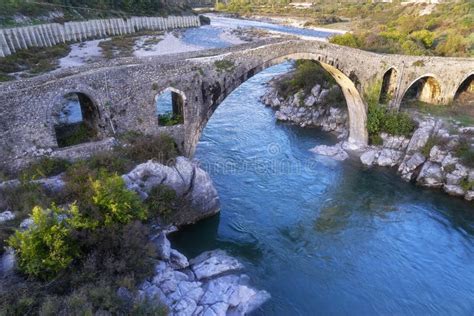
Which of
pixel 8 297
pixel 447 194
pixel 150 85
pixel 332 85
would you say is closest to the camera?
pixel 8 297

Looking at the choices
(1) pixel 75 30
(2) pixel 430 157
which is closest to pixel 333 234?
(2) pixel 430 157

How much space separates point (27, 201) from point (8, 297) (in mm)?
4213

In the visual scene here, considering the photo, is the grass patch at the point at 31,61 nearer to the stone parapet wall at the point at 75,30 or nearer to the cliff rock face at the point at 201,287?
the stone parapet wall at the point at 75,30

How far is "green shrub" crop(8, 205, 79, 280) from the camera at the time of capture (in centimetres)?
1020

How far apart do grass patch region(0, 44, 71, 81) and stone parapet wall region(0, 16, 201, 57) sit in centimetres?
97

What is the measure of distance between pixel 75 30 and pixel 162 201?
31.0 m

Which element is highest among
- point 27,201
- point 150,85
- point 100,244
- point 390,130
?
point 150,85

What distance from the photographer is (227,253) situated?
16.0 metres

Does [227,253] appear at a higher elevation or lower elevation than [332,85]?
lower

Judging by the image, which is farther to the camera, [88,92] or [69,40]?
[69,40]

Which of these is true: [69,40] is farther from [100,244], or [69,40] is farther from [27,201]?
[100,244]

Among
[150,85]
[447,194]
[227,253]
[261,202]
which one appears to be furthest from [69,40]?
[447,194]

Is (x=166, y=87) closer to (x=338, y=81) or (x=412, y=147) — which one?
(x=338, y=81)

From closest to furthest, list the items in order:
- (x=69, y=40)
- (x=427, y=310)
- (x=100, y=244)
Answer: (x=100, y=244), (x=427, y=310), (x=69, y=40)
